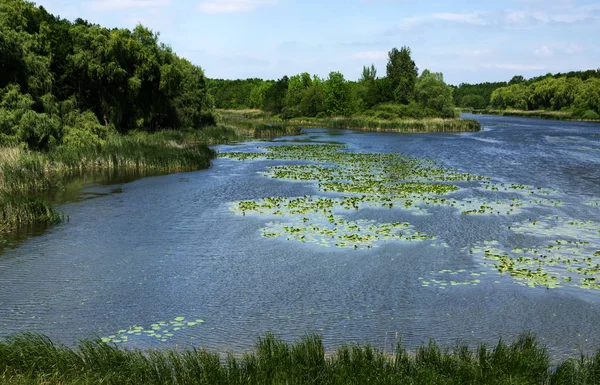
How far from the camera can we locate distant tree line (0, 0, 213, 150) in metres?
39.8

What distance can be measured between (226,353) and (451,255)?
10742 millimetres

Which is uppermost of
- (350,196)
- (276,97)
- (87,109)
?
(276,97)

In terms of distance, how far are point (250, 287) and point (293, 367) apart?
6716 millimetres

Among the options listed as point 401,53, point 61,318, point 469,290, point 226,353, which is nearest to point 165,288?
point 61,318

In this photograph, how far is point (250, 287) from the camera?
16734mm

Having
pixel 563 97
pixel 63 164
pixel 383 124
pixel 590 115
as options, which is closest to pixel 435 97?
pixel 383 124

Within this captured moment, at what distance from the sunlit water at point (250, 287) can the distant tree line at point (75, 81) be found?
15490mm

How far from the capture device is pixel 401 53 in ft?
457

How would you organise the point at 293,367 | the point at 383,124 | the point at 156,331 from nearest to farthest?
the point at 293,367 < the point at 156,331 < the point at 383,124

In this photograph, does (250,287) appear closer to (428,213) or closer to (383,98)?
(428,213)

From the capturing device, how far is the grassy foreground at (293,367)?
977 cm

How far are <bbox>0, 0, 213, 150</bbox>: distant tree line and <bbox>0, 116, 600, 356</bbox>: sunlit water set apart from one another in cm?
1549

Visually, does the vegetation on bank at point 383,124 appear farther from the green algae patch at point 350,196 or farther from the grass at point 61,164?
the green algae patch at point 350,196

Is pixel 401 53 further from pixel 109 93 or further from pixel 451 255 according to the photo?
pixel 451 255
